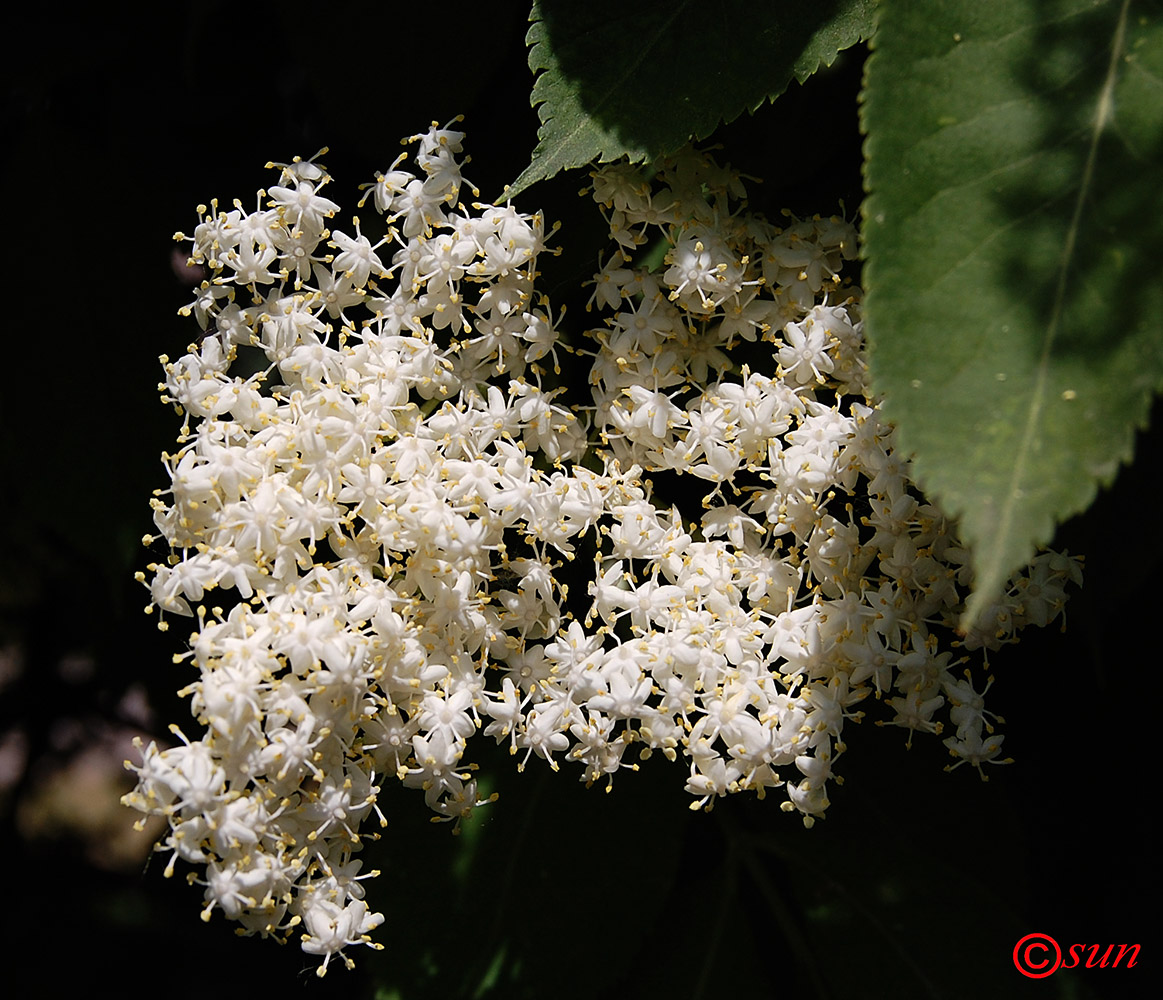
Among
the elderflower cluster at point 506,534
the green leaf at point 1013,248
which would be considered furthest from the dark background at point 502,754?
the green leaf at point 1013,248

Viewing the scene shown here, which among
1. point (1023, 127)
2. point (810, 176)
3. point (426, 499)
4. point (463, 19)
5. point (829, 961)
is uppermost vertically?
point (463, 19)

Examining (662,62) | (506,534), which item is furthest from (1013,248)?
(506,534)

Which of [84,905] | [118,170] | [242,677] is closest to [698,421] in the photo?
[242,677]

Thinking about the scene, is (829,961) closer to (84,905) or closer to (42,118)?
(42,118)

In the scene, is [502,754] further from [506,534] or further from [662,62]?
[662,62]

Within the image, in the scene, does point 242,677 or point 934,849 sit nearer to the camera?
point 242,677

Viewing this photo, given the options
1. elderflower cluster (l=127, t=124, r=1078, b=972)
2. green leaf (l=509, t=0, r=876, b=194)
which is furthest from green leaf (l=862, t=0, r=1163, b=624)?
elderflower cluster (l=127, t=124, r=1078, b=972)
